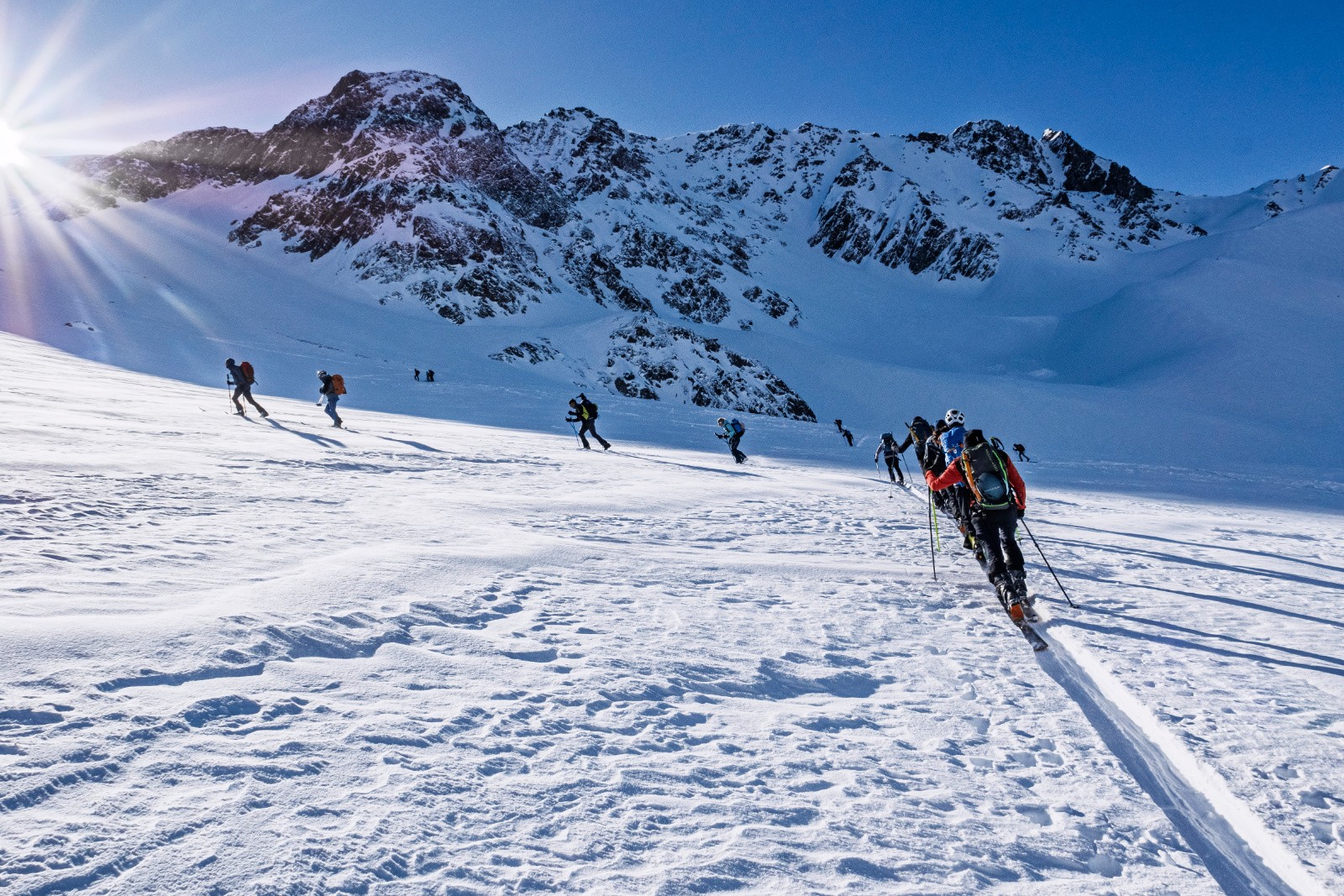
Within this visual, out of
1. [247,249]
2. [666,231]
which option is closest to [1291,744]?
[247,249]

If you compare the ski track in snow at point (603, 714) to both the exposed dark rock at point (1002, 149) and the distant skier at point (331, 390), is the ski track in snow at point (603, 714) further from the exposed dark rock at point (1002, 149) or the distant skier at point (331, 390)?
the exposed dark rock at point (1002, 149)

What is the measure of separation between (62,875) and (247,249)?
301ft

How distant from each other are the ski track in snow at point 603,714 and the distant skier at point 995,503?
0.52 m

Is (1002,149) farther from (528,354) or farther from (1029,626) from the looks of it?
(1029,626)

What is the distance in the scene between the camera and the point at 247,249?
253ft

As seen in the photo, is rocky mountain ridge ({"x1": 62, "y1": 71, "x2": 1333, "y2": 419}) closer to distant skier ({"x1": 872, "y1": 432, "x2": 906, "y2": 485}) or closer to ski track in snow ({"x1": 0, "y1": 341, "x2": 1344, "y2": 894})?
distant skier ({"x1": 872, "y1": 432, "x2": 906, "y2": 485})

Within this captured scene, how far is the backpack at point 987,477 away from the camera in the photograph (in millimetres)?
6621

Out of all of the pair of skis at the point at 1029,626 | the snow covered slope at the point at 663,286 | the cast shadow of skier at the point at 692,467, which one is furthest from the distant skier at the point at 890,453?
the snow covered slope at the point at 663,286

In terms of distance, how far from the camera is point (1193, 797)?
139 inches

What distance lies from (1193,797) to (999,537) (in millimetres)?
3405

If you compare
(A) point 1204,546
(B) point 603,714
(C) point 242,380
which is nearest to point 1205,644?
(B) point 603,714

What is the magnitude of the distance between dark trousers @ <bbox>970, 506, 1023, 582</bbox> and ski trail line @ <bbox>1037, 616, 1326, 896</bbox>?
1.57m

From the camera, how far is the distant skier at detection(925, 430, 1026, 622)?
6.52 meters

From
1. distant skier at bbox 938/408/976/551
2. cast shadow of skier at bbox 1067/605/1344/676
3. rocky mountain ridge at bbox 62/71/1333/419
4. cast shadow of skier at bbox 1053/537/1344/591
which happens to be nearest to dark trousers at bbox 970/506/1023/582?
cast shadow of skier at bbox 1067/605/1344/676
